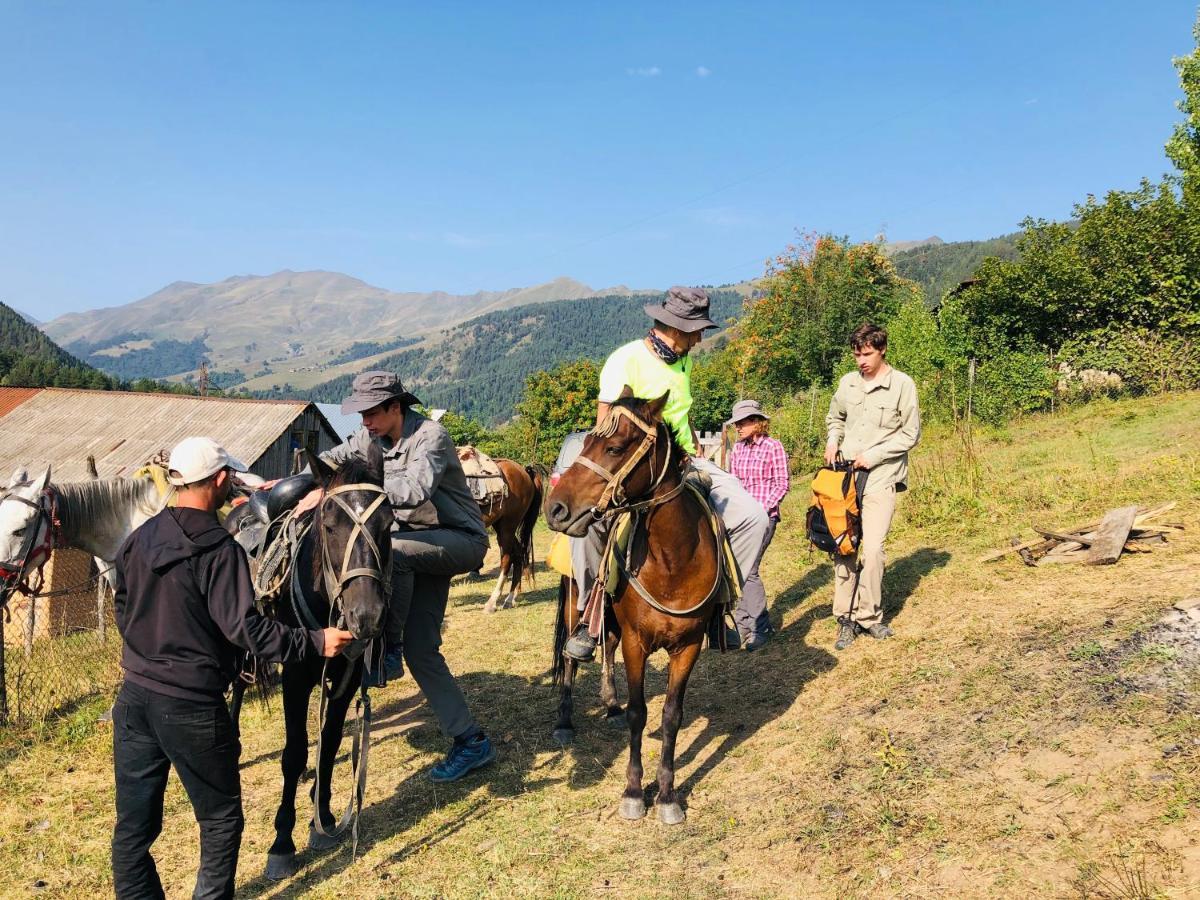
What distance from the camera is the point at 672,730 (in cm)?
460

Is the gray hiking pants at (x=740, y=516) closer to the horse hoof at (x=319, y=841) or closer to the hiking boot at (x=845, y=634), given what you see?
the hiking boot at (x=845, y=634)

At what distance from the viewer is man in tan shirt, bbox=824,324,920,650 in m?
6.13

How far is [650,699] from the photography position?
21.4ft

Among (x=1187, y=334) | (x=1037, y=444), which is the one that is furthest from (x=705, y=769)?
(x=1187, y=334)

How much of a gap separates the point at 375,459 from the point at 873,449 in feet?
13.4

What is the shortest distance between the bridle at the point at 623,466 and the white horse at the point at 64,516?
4.07 metres

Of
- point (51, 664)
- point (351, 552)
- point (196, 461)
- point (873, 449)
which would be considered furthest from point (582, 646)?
point (51, 664)

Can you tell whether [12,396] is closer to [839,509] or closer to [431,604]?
[431,604]

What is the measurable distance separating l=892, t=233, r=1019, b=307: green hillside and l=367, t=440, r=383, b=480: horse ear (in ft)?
465

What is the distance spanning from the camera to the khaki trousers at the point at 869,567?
6164mm

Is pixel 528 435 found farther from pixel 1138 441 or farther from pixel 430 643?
pixel 430 643

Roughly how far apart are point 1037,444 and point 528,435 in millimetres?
38806

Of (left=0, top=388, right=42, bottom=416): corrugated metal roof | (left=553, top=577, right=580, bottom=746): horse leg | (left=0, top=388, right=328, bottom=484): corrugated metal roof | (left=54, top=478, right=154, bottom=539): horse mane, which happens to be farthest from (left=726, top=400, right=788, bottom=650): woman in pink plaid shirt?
(left=0, top=388, right=42, bottom=416): corrugated metal roof

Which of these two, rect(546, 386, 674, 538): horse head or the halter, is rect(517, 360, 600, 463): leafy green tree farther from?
the halter
